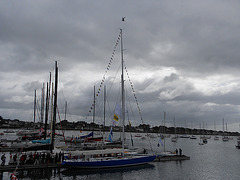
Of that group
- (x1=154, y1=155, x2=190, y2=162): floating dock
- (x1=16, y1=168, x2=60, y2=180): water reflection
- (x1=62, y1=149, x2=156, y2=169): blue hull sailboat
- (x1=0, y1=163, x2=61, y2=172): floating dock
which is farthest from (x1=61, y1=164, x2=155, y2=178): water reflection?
(x1=154, y1=155, x2=190, y2=162): floating dock

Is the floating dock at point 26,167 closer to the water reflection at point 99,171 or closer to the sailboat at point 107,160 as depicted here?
the sailboat at point 107,160

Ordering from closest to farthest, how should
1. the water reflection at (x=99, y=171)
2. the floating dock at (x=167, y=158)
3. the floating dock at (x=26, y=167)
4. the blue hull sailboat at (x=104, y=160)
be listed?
the floating dock at (x=26, y=167) < the water reflection at (x=99, y=171) < the blue hull sailboat at (x=104, y=160) < the floating dock at (x=167, y=158)

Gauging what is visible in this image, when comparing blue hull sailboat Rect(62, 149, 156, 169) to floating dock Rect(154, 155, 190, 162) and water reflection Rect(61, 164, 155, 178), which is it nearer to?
water reflection Rect(61, 164, 155, 178)

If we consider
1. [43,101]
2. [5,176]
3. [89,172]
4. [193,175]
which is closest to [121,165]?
[89,172]

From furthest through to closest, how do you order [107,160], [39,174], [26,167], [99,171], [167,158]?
[167,158] → [107,160] → [99,171] → [26,167] → [39,174]

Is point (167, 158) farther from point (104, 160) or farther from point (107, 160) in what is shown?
Result: point (104, 160)

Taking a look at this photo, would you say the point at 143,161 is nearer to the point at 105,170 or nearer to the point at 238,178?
the point at 105,170

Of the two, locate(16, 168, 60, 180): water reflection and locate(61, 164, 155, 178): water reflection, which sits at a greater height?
locate(16, 168, 60, 180): water reflection

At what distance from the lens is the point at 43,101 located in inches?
2867

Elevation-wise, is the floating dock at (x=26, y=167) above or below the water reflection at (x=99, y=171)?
above

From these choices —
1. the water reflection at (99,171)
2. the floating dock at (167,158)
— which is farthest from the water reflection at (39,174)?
the floating dock at (167,158)

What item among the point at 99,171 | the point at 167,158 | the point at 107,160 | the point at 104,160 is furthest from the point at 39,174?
the point at 167,158

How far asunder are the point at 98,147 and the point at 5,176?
96.0 ft

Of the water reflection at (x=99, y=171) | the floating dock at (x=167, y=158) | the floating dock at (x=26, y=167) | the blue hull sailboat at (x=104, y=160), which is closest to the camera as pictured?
the floating dock at (x=26, y=167)
